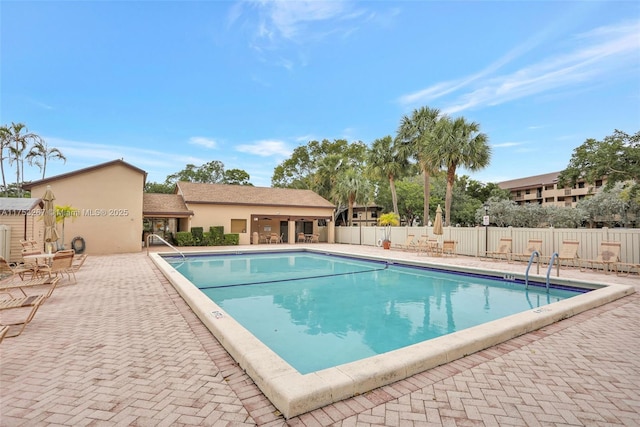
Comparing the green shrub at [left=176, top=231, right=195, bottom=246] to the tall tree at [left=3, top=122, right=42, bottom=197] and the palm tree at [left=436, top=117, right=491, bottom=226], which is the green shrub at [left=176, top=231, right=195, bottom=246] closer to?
the palm tree at [left=436, top=117, right=491, bottom=226]

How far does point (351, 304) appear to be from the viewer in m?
7.75

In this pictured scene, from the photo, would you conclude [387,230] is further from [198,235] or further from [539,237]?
[198,235]

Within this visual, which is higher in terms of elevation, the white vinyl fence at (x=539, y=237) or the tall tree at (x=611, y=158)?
the tall tree at (x=611, y=158)

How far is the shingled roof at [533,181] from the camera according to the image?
169ft

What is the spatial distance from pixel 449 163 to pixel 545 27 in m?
8.89

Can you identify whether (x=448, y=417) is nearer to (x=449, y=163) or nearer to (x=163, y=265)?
→ (x=163, y=265)

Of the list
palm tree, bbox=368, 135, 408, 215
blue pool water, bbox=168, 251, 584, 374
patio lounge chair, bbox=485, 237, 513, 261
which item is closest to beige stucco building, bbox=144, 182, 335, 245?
palm tree, bbox=368, 135, 408, 215

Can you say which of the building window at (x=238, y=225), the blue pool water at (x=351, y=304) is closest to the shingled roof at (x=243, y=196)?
the building window at (x=238, y=225)

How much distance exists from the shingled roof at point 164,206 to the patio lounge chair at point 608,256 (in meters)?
21.2

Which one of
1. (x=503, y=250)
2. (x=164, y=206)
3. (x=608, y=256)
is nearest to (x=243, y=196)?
(x=164, y=206)

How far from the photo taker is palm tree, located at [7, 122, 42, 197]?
29.1 m

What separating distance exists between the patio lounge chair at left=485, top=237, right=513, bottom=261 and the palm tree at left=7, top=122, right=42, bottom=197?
3879cm

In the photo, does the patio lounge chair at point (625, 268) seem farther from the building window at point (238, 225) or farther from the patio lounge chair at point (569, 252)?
the building window at point (238, 225)

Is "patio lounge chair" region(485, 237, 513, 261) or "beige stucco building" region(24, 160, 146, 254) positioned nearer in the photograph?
"patio lounge chair" region(485, 237, 513, 261)
